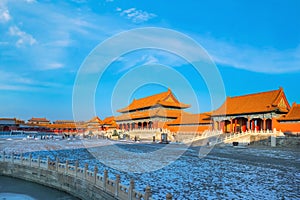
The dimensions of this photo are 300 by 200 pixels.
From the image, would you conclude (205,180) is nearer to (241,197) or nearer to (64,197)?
(241,197)

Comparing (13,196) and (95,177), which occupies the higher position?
(95,177)

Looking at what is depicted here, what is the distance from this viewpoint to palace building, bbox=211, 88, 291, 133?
127ft

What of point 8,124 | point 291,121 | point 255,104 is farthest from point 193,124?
point 8,124

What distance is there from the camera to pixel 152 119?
56.2 meters

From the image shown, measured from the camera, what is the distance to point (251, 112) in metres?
40.8

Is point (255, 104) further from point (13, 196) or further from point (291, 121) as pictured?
point (13, 196)

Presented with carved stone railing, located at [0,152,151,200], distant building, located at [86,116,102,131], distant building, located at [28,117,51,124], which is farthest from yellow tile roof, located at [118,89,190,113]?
distant building, located at [28,117,51,124]

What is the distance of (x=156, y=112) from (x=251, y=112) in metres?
20.6

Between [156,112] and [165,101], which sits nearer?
[156,112]

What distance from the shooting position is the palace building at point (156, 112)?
56.0 metres

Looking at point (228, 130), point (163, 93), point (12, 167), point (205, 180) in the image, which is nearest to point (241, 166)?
point (205, 180)

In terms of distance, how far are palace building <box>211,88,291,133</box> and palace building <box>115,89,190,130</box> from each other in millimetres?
12078

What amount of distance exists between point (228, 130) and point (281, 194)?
1442 inches

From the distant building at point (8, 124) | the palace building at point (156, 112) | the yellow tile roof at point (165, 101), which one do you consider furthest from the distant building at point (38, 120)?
the yellow tile roof at point (165, 101)
